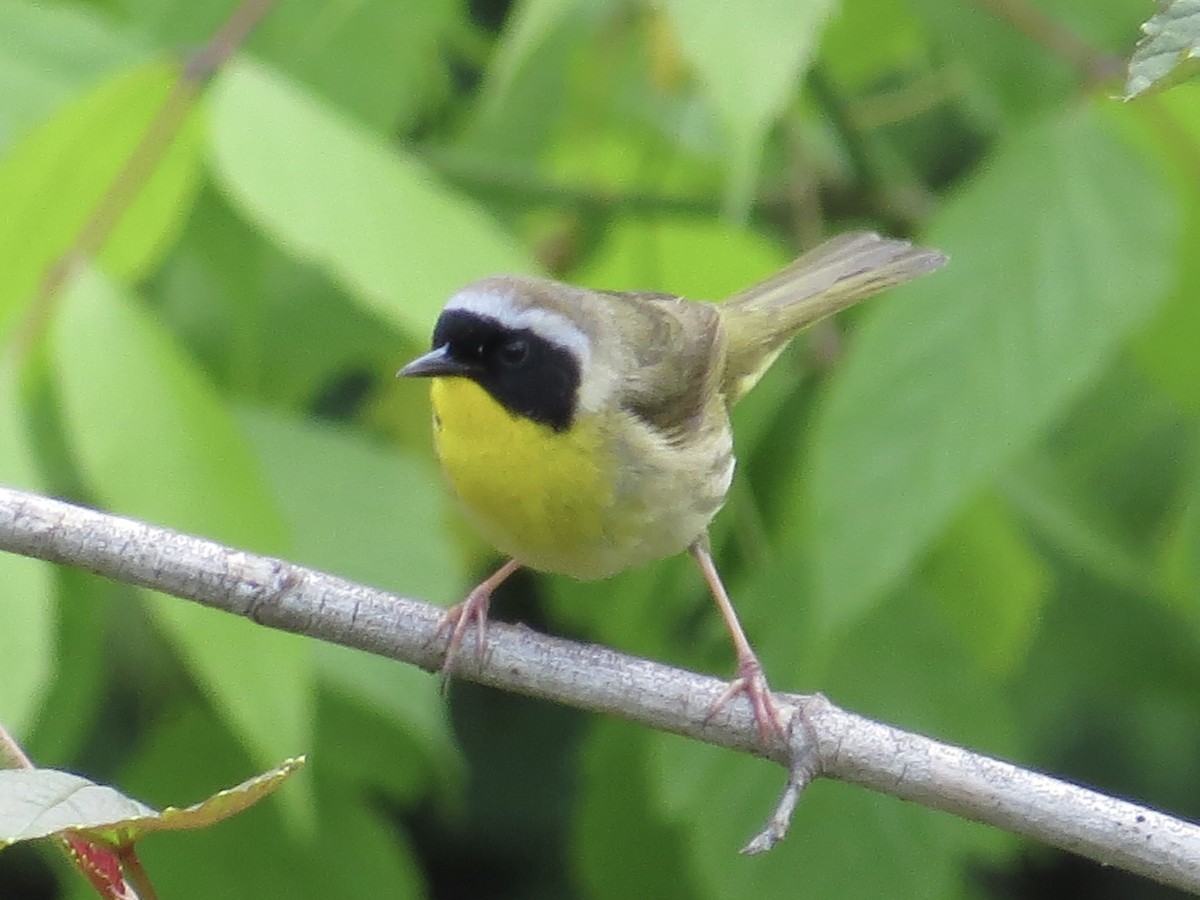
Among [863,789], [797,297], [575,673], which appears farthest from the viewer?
[797,297]

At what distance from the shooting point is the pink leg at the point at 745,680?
77.0 inches

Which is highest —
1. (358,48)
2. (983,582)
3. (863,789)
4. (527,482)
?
(358,48)

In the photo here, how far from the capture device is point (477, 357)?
8.73 feet

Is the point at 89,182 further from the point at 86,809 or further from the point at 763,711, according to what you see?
the point at 86,809

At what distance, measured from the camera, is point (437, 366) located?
261 cm

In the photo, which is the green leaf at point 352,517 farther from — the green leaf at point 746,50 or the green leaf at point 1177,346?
the green leaf at point 1177,346

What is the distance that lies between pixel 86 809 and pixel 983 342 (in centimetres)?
178

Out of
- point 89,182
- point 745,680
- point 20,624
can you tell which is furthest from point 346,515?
point 745,680

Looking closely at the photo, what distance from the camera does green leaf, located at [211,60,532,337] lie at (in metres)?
2.42

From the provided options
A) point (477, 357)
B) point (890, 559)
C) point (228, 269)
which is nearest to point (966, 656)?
point (890, 559)

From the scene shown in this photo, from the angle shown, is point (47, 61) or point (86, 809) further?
point (47, 61)

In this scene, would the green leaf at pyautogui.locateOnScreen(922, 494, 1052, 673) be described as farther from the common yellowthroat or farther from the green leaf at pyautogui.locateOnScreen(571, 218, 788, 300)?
the green leaf at pyautogui.locateOnScreen(571, 218, 788, 300)

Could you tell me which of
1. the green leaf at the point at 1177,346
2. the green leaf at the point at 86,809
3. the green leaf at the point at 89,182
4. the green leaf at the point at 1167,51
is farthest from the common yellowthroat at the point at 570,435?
the green leaf at the point at 1167,51

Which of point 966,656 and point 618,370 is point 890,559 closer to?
point 966,656
